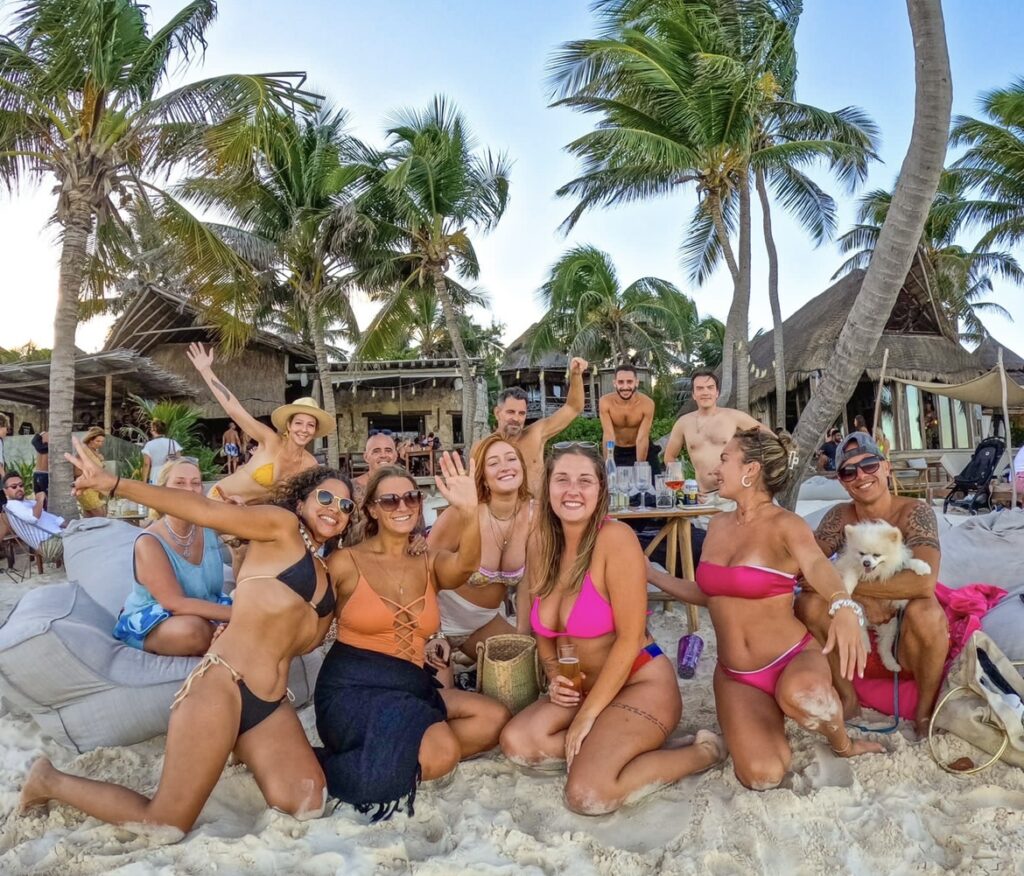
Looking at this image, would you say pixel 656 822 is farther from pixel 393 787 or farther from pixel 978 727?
pixel 978 727

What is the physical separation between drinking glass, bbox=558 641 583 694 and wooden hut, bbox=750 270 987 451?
15544 millimetres

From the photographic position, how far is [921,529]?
2797 mm

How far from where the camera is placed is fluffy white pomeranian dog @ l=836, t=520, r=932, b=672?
263 cm

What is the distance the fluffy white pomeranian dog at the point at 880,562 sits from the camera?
8.63 feet

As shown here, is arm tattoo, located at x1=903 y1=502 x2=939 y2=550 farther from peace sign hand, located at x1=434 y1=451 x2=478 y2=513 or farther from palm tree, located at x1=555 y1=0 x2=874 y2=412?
palm tree, located at x1=555 y1=0 x2=874 y2=412

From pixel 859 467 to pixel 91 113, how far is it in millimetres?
10181

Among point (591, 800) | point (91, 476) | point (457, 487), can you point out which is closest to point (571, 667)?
point (591, 800)

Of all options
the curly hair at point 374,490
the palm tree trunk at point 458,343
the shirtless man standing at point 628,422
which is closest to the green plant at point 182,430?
the palm tree trunk at point 458,343

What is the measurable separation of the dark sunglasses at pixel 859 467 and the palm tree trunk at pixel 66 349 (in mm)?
8483

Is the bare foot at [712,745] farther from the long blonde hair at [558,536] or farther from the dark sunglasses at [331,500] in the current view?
the dark sunglasses at [331,500]

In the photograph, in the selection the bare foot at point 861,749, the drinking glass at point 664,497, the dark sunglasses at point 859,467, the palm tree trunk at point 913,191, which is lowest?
the bare foot at point 861,749

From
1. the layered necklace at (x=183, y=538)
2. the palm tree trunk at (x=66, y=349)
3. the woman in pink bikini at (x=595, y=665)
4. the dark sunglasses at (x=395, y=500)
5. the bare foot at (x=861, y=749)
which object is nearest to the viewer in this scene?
the woman in pink bikini at (x=595, y=665)

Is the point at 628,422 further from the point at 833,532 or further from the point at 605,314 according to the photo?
the point at 605,314

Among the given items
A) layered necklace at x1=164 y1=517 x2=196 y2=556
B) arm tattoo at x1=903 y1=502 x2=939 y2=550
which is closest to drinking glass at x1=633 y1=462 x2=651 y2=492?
arm tattoo at x1=903 y1=502 x2=939 y2=550
